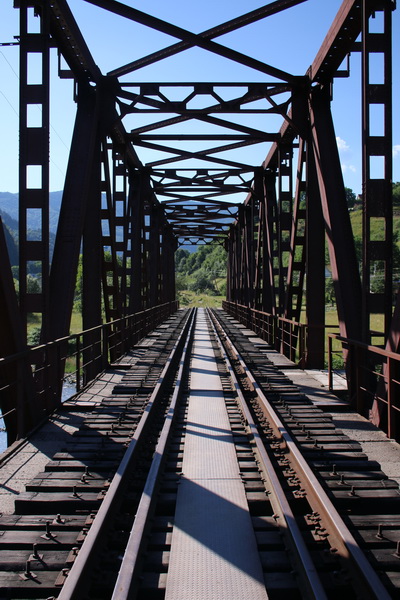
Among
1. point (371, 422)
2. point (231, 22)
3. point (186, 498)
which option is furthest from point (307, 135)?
point (186, 498)

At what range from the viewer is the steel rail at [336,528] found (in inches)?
113

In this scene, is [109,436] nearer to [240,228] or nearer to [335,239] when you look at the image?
[335,239]

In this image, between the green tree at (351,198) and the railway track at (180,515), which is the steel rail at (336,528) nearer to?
the railway track at (180,515)

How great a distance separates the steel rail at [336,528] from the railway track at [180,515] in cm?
1

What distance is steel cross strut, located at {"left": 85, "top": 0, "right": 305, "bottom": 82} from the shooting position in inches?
391

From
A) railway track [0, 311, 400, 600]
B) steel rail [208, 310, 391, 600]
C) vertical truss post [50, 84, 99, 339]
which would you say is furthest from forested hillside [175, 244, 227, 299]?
steel rail [208, 310, 391, 600]

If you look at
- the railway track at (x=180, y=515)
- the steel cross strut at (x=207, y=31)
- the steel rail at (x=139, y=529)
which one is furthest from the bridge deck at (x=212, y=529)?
the steel cross strut at (x=207, y=31)

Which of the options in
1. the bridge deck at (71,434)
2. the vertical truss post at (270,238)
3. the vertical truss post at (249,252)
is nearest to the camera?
the bridge deck at (71,434)

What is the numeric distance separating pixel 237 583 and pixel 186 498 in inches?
53.7

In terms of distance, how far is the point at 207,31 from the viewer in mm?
10633

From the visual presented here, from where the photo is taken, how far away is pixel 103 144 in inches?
460

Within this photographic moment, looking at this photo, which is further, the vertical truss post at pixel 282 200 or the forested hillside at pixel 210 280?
the forested hillside at pixel 210 280

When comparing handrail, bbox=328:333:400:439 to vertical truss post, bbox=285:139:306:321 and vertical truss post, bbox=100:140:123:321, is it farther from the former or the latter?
vertical truss post, bbox=100:140:123:321

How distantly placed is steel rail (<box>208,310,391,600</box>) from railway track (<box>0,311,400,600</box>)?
1 centimetres
